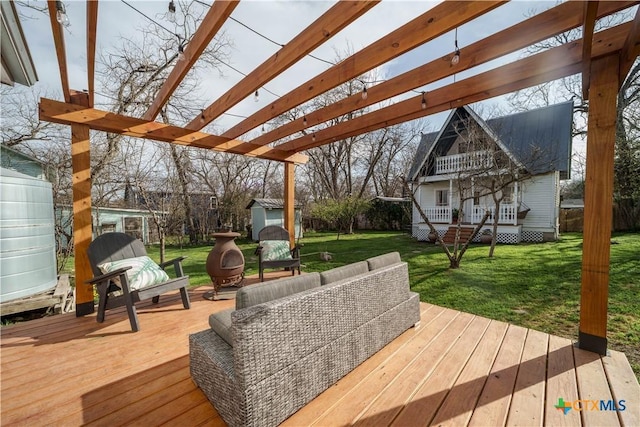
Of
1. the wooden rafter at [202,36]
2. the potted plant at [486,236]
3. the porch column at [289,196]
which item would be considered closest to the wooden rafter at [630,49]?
the wooden rafter at [202,36]

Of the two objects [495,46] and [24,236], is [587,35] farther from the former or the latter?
[24,236]

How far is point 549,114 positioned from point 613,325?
10.6 m

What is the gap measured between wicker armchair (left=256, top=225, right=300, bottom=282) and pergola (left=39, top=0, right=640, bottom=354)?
2337 millimetres

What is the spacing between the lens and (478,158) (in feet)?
22.6

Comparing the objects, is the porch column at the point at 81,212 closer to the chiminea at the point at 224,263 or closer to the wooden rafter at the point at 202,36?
the wooden rafter at the point at 202,36

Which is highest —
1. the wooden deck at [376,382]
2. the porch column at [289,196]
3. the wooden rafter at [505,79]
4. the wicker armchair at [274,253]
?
the wooden rafter at [505,79]

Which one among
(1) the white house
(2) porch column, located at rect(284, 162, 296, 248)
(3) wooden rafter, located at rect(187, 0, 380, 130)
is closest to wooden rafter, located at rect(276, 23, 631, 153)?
(3) wooden rafter, located at rect(187, 0, 380, 130)

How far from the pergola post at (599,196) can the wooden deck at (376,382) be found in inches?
15.1

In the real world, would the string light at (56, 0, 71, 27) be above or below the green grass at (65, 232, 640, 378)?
above

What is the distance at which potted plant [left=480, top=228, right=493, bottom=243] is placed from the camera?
992 cm

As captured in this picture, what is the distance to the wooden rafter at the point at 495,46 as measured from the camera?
199 centimetres

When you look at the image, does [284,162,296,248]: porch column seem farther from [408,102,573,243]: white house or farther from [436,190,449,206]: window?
[436,190,449,206]: window

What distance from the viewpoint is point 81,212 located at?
11.4 ft

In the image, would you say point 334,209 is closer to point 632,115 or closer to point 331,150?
point 331,150
